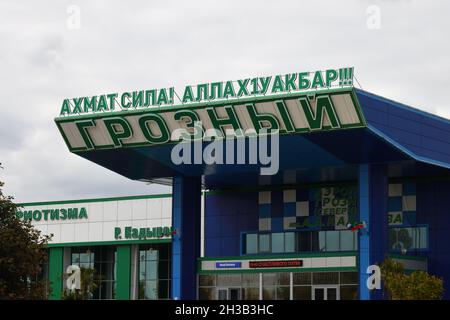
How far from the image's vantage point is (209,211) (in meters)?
80.0

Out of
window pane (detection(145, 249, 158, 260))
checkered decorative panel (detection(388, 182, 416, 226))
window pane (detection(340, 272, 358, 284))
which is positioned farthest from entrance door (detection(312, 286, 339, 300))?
window pane (detection(145, 249, 158, 260))

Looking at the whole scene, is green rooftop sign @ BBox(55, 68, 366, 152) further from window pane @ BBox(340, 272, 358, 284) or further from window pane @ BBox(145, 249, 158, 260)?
window pane @ BBox(145, 249, 158, 260)

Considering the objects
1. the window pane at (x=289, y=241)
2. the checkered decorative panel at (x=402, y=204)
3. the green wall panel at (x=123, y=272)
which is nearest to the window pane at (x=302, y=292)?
the window pane at (x=289, y=241)

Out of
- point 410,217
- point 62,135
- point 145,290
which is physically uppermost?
point 62,135

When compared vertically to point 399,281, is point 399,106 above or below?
above

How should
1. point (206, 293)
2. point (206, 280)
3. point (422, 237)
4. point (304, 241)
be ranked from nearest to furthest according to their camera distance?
point (422, 237) < point (206, 293) < point (206, 280) < point (304, 241)

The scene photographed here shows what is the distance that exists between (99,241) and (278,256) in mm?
27028

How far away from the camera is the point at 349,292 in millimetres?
64062

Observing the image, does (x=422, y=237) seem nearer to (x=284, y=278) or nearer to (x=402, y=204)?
(x=402, y=204)

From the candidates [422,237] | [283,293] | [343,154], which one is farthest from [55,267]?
[343,154]

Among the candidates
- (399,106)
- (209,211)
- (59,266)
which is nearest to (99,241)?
(59,266)

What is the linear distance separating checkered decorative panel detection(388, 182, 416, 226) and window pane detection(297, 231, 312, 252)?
6.81 metres

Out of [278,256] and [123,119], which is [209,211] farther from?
[123,119]

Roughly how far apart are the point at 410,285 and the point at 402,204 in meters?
12.9
